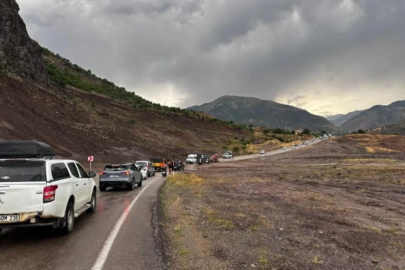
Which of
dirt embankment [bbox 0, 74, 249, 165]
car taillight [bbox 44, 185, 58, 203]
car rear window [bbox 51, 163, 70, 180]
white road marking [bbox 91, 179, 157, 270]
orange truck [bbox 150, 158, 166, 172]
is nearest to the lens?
white road marking [bbox 91, 179, 157, 270]

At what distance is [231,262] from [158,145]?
67067 millimetres

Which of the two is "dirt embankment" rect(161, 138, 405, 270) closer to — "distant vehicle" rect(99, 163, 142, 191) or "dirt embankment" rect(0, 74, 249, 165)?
"distant vehicle" rect(99, 163, 142, 191)

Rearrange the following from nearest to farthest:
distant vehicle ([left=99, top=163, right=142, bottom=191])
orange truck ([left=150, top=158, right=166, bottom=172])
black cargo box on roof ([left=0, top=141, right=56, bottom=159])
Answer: black cargo box on roof ([left=0, top=141, right=56, bottom=159]), distant vehicle ([left=99, top=163, right=142, bottom=191]), orange truck ([left=150, top=158, right=166, bottom=172])

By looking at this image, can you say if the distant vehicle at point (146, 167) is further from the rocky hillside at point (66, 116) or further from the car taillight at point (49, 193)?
the car taillight at point (49, 193)

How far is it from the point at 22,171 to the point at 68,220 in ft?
5.53

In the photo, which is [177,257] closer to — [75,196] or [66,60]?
[75,196]

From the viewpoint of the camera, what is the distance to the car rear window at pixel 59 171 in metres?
8.35

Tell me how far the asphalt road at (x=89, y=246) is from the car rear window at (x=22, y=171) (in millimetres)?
1442

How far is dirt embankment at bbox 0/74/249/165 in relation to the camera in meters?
46.3

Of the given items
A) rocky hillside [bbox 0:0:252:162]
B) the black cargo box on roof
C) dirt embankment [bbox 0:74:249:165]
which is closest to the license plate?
the black cargo box on roof

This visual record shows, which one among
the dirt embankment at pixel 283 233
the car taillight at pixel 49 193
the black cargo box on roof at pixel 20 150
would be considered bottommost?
the dirt embankment at pixel 283 233

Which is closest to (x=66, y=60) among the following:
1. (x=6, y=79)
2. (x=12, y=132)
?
(x=6, y=79)

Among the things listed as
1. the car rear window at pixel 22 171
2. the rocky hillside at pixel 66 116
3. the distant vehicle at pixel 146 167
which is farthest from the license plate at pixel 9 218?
the rocky hillside at pixel 66 116

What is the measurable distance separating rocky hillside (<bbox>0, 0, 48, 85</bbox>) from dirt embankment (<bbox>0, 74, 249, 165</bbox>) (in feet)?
11.6
